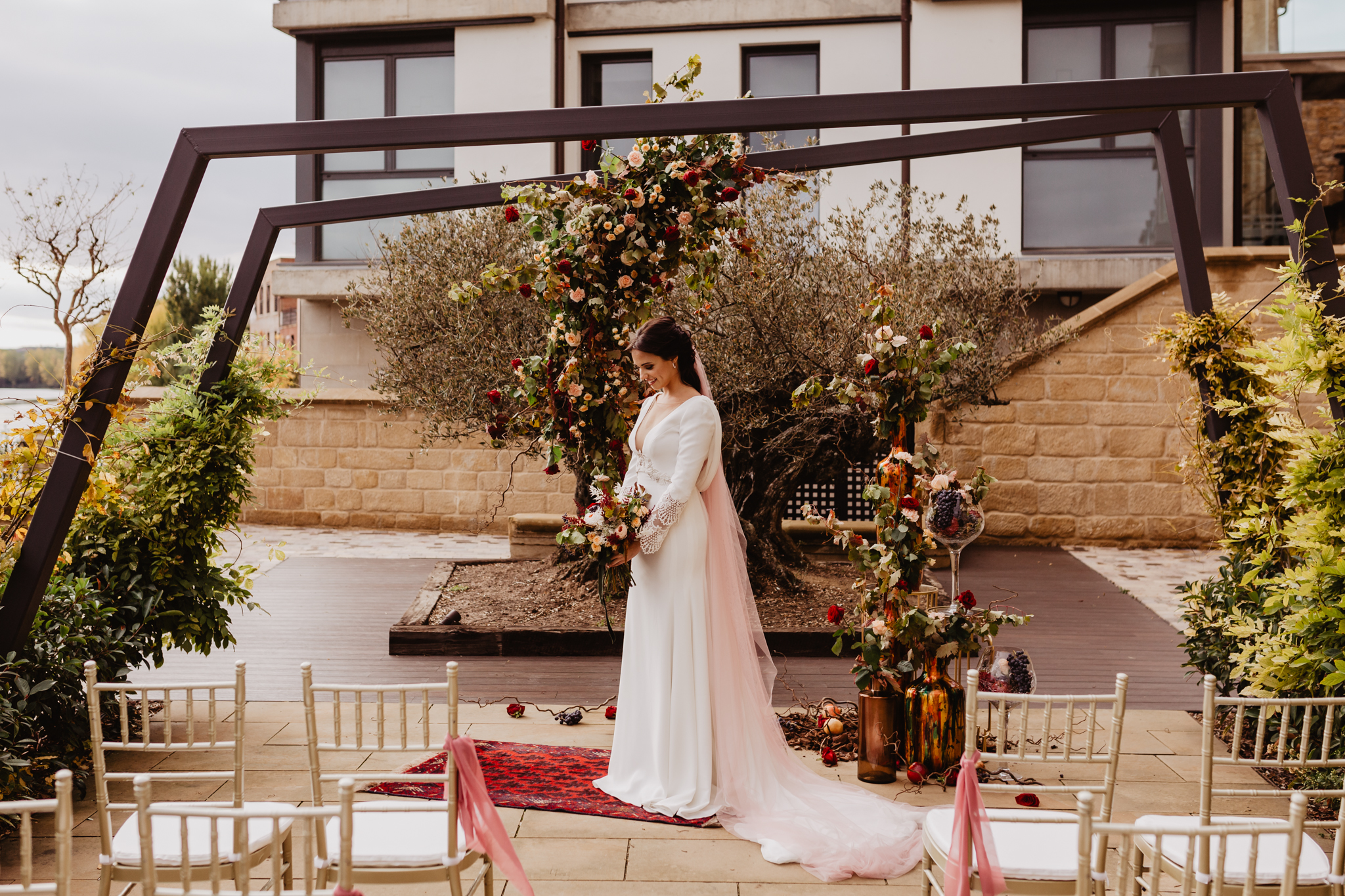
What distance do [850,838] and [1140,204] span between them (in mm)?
10144

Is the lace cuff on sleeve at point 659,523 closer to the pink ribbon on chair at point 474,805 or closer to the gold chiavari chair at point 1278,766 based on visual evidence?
the pink ribbon on chair at point 474,805

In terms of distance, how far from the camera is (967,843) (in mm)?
2227

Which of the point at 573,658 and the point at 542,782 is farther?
the point at 573,658

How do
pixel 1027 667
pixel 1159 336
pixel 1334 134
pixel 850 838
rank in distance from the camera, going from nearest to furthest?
1. pixel 850 838
2. pixel 1027 667
3. pixel 1159 336
4. pixel 1334 134

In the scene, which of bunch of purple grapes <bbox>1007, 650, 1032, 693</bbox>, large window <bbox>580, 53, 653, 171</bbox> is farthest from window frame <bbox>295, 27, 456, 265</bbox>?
bunch of purple grapes <bbox>1007, 650, 1032, 693</bbox>

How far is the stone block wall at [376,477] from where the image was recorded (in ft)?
36.7

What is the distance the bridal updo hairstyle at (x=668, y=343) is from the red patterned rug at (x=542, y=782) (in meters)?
1.66

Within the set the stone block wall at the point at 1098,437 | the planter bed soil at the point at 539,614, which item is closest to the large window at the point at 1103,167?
the stone block wall at the point at 1098,437

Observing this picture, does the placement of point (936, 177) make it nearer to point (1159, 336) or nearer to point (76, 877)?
point (1159, 336)

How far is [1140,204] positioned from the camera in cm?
1123

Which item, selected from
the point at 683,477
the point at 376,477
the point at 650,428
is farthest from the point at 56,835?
the point at 376,477

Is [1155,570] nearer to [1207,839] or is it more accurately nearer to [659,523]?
[659,523]

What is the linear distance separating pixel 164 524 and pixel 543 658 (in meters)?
2.48

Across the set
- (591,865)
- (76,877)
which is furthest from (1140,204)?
(76,877)
